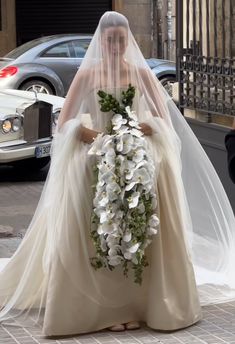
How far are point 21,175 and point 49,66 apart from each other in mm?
6371

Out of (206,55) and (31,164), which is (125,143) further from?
(31,164)

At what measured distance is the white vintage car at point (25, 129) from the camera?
1030cm

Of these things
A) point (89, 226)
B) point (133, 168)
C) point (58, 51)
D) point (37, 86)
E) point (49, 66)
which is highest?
point (58, 51)

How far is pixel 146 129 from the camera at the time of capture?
543 cm

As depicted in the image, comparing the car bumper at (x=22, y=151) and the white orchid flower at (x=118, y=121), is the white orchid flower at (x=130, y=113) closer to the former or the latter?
the white orchid flower at (x=118, y=121)

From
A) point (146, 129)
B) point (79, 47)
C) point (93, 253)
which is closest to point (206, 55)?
point (146, 129)

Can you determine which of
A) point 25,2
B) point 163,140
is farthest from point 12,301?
point 25,2

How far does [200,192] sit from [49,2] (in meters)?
20.7

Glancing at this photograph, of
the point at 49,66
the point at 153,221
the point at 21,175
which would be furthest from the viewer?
the point at 49,66

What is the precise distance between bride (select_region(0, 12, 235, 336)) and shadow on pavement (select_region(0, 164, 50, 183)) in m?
5.37

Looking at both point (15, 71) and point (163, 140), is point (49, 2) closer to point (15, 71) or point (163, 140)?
point (15, 71)

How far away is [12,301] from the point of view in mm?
5688

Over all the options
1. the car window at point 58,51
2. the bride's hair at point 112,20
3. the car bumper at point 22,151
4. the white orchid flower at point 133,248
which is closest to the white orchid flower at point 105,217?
the white orchid flower at point 133,248

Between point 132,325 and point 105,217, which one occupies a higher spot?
point 105,217
